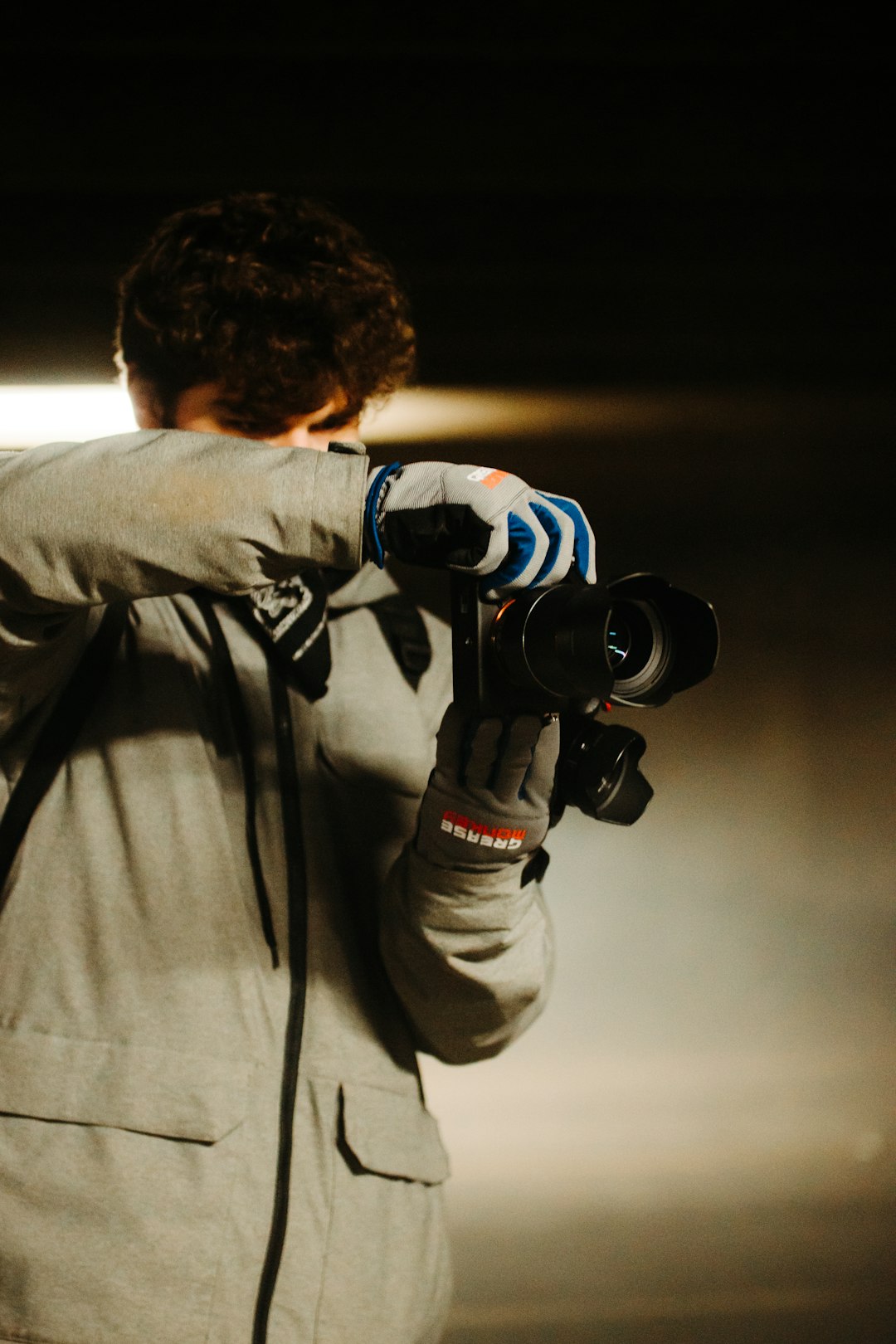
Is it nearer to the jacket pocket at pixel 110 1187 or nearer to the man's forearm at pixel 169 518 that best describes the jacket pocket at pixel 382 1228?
the jacket pocket at pixel 110 1187

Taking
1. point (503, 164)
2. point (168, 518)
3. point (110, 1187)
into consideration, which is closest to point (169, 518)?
point (168, 518)

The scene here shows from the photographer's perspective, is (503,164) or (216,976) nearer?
(216,976)

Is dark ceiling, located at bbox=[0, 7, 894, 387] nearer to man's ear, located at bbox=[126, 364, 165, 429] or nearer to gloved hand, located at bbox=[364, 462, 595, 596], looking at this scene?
man's ear, located at bbox=[126, 364, 165, 429]

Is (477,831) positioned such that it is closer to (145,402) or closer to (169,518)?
(169,518)

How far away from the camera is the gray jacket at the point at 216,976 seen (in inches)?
16.8

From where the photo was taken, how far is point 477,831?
541mm

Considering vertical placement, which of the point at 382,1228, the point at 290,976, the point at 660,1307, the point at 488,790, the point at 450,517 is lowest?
the point at 660,1307

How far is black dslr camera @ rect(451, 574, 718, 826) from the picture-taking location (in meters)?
0.44

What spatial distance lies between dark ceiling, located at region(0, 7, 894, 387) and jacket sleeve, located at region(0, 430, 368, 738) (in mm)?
794

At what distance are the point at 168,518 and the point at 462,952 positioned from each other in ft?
1.05

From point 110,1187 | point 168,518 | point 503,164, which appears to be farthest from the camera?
point 503,164

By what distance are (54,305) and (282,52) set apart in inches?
14.9

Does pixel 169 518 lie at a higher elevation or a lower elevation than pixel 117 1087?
higher

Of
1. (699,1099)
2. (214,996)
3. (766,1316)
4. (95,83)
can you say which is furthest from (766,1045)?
(95,83)
